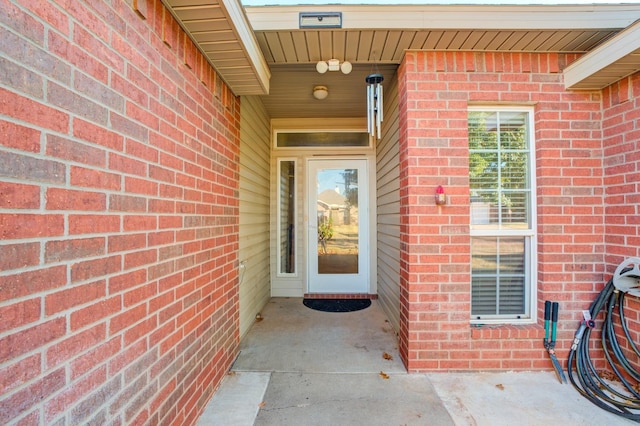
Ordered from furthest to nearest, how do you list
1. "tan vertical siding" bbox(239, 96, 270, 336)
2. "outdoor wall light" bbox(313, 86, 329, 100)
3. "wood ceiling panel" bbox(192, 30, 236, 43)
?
"outdoor wall light" bbox(313, 86, 329, 100) < "tan vertical siding" bbox(239, 96, 270, 336) < "wood ceiling panel" bbox(192, 30, 236, 43)

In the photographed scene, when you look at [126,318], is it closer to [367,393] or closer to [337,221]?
[367,393]

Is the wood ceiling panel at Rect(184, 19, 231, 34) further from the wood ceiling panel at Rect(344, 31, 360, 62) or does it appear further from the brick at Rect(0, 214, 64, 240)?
the brick at Rect(0, 214, 64, 240)

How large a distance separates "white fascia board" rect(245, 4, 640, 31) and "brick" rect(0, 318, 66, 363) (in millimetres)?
2110

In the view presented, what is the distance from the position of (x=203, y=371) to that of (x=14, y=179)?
1632 millimetres

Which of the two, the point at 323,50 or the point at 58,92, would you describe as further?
the point at 323,50

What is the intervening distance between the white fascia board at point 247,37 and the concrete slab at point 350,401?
7.90 ft

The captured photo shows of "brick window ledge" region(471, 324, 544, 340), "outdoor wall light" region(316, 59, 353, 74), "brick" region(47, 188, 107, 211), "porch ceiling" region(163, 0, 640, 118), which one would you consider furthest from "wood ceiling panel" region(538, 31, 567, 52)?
"brick" region(47, 188, 107, 211)

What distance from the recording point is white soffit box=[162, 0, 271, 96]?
1526 mm

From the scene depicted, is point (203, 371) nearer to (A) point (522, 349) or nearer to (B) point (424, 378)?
(B) point (424, 378)

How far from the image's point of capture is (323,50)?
91.4 inches

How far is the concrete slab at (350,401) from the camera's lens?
1.83 meters

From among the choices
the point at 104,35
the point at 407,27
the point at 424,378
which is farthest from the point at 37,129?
the point at 424,378

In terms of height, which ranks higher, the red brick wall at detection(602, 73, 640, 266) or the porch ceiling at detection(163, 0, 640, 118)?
the porch ceiling at detection(163, 0, 640, 118)

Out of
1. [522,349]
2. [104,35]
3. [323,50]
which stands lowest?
[522,349]
